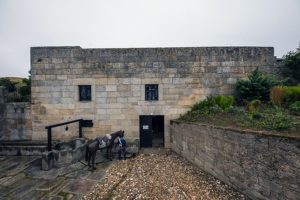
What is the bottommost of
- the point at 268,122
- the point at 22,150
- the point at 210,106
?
the point at 22,150

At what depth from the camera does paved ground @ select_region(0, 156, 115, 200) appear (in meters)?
5.77

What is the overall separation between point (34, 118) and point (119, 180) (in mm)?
6764

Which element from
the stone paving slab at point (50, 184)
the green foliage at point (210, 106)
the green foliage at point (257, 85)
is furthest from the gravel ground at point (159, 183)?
the green foliage at point (257, 85)

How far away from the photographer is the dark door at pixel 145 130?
1053 cm

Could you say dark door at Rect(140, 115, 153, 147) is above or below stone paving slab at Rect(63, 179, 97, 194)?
above

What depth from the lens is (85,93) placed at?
10.6 m

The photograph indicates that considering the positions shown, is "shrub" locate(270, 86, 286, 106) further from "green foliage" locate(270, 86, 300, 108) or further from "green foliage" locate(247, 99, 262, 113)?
"green foliage" locate(247, 99, 262, 113)

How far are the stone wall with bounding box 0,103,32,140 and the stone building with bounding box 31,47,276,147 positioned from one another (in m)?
0.65

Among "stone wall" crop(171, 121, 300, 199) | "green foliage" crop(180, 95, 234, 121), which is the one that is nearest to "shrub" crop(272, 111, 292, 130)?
"stone wall" crop(171, 121, 300, 199)

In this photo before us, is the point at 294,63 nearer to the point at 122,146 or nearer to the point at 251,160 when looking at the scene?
the point at 251,160

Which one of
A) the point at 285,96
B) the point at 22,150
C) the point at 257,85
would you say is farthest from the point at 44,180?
the point at 257,85

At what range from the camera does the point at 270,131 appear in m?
5.06

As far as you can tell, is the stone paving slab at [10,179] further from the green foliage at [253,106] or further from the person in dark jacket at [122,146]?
the green foliage at [253,106]

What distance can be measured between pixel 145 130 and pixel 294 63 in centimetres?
865
